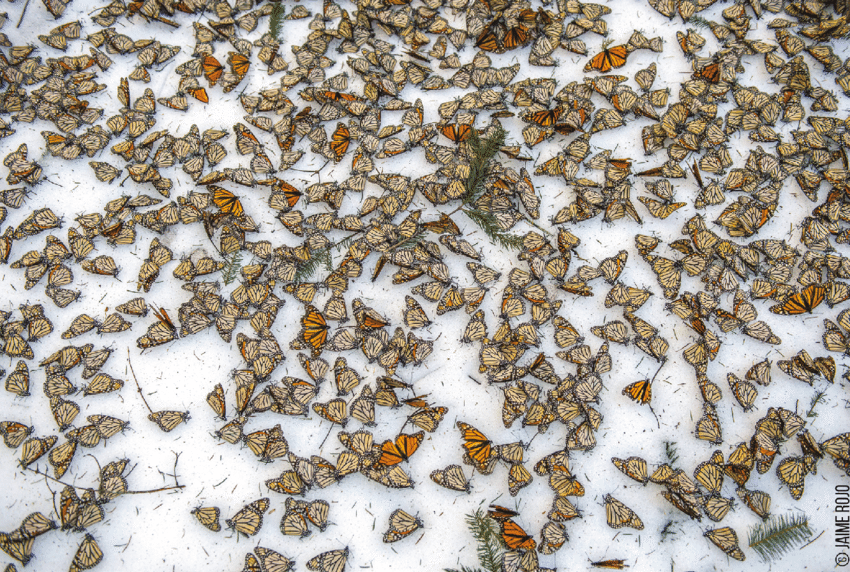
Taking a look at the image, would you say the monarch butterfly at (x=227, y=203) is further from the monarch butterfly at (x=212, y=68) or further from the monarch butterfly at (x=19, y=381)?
the monarch butterfly at (x=19, y=381)

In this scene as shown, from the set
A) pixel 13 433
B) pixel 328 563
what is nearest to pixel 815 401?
pixel 328 563

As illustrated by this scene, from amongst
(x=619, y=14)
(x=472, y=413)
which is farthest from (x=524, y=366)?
(x=619, y=14)

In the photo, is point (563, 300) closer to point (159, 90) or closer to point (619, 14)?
point (619, 14)

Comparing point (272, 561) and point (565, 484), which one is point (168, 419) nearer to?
point (272, 561)

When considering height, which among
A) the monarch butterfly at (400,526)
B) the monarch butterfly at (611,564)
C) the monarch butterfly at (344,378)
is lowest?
the monarch butterfly at (611,564)

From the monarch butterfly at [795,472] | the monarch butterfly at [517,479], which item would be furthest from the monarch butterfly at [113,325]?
the monarch butterfly at [795,472]

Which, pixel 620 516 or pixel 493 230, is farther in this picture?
pixel 493 230
